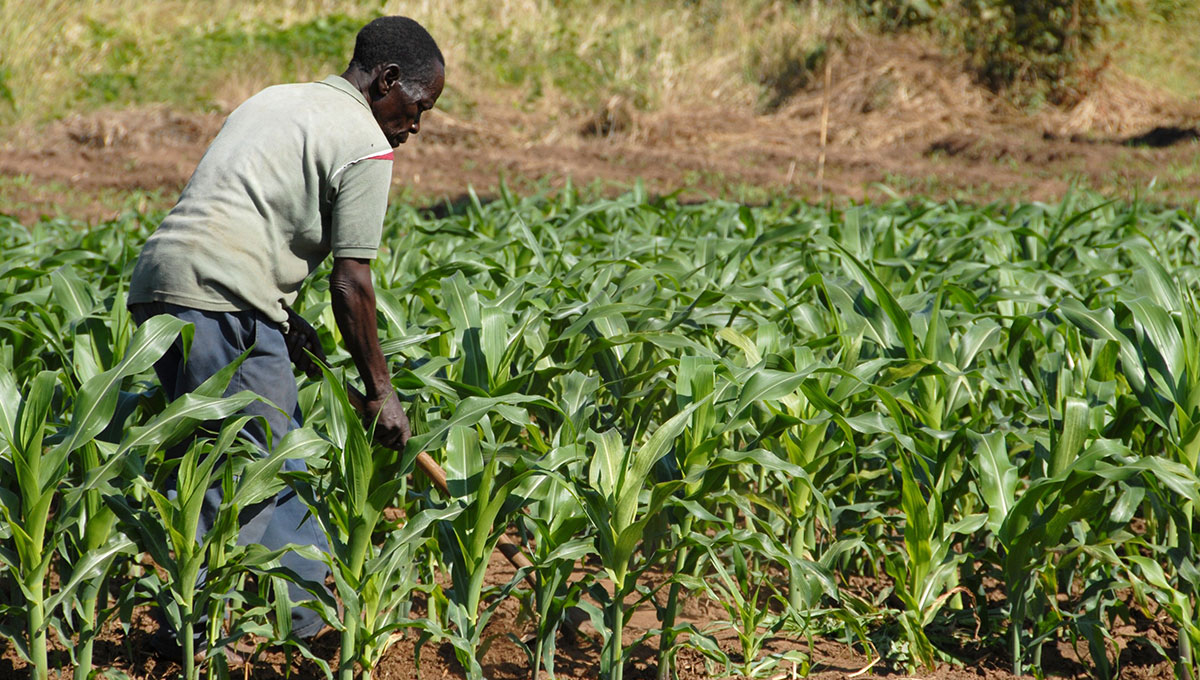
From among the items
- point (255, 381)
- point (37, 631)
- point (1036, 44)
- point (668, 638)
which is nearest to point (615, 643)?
point (668, 638)

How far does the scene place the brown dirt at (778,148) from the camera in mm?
10133

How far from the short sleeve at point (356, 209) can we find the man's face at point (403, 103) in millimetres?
209

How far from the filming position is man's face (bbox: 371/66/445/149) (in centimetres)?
292

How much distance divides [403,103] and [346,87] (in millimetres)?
158

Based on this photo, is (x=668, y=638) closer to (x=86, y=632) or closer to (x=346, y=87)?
(x=86, y=632)

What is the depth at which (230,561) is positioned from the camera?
2.49m

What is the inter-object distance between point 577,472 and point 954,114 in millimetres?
12469

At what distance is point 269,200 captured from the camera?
2773 millimetres

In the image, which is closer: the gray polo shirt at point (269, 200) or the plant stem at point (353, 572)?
the plant stem at point (353, 572)

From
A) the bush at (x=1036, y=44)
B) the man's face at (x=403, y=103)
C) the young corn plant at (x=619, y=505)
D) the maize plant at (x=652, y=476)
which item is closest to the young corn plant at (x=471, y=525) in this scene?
the maize plant at (x=652, y=476)

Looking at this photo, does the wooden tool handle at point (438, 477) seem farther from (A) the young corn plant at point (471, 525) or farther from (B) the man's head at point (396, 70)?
(B) the man's head at point (396, 70)

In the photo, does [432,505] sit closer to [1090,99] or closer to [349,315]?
[349,315]

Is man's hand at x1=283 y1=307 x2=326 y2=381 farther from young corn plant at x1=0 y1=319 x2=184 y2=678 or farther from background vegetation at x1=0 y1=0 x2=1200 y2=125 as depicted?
background vegetation at x1=0 y1=0 x2=1200 y2=125

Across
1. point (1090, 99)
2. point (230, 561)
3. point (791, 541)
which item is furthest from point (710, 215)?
point (1090, 99)
